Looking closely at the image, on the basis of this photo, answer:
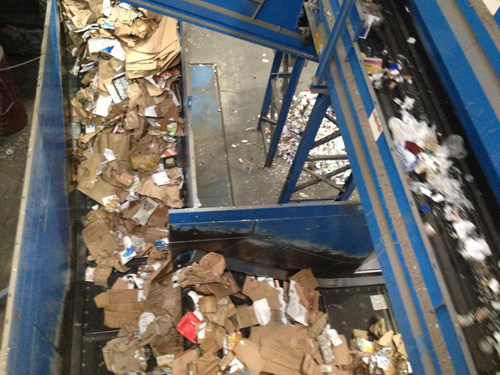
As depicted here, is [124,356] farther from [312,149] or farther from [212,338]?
[312,149]

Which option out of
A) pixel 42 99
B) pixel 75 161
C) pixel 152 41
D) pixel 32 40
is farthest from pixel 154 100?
pixel 32 40

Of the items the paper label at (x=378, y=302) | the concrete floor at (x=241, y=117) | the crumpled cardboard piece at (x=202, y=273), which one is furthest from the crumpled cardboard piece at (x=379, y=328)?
the crumpled cardboard piece at (x=202, y=273)

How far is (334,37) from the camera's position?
2.40 meters

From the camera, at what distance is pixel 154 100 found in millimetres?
4598

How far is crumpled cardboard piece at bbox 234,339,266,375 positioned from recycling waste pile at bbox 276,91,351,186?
2459 millimetres

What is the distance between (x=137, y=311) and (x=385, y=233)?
2785 mm

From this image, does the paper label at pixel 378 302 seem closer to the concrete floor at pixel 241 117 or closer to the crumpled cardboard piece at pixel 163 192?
the concrete floor at pixel 241 117

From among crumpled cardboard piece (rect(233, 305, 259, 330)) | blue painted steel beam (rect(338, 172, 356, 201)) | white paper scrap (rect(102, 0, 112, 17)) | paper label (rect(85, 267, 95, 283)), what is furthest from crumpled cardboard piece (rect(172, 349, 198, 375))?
white paper scrap (rect(102, 0, 112, 17))

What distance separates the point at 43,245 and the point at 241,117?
3.29m

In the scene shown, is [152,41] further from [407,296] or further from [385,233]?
[407,296]

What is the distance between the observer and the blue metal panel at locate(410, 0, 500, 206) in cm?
167

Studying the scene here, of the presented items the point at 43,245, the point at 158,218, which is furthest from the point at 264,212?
the point at 43,245

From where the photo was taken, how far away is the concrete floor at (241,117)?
190 inches

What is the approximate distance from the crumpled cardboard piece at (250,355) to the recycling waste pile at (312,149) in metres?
2.46
